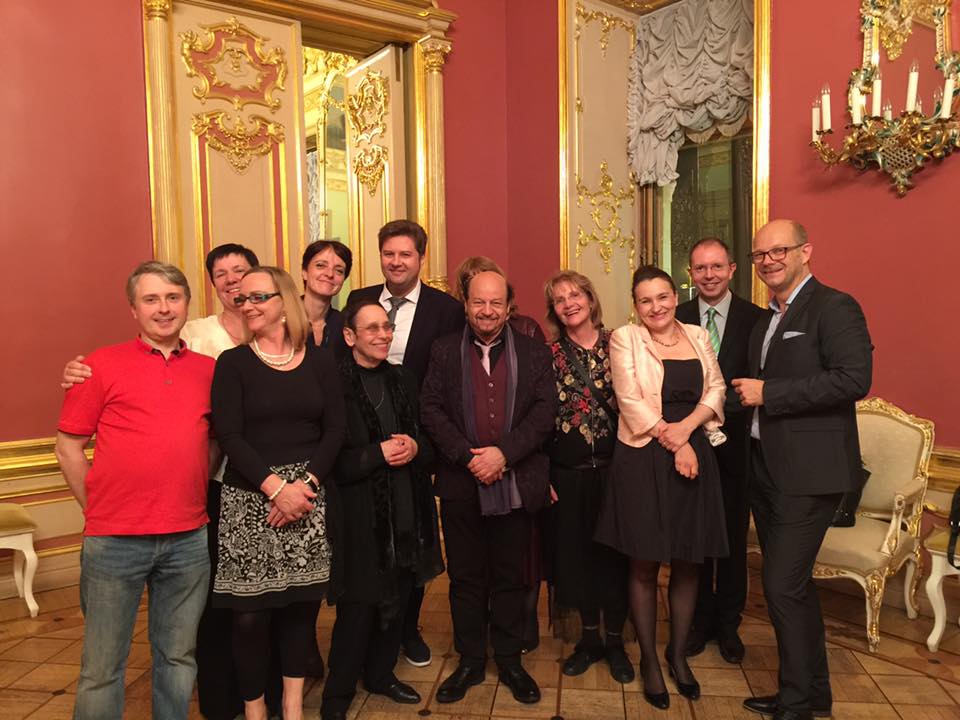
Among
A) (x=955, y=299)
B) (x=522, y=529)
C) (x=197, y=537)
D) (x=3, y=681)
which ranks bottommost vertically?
(x=3, y=681)

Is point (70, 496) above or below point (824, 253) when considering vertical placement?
below

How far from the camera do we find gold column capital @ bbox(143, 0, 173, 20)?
3.94 meters

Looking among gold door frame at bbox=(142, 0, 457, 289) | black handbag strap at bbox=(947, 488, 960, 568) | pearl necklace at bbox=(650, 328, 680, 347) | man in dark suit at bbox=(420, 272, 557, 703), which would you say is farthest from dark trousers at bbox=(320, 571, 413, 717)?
gold door frame at bbox=(142, 0, 457, 289)

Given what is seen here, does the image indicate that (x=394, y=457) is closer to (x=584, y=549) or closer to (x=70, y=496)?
(x=584, y=549)

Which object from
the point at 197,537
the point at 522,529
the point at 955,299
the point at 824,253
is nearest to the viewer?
the point at 197,537

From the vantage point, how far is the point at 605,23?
5062mm

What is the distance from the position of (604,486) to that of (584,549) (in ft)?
0.92

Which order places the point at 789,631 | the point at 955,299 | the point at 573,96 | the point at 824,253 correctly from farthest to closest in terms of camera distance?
the point at 573,96
the point at 824,253
the point at 955,299
the point at 789,631

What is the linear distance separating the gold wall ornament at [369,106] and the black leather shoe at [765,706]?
4.02 meters

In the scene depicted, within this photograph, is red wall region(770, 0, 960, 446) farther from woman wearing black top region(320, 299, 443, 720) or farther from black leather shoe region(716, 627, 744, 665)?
woman wearing black top region(320, 299, 443, 720)

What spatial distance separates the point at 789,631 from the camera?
91.4 inches

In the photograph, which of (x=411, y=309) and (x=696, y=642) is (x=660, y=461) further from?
(x=411, y=309)

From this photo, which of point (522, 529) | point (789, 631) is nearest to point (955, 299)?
point (789, 631)

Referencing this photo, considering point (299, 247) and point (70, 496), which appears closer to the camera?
point (70, 496)
